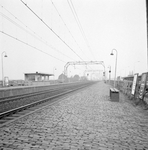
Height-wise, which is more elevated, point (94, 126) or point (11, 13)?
point (11, 13)

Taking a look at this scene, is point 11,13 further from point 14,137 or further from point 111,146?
point 111,146

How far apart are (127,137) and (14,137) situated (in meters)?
3.32

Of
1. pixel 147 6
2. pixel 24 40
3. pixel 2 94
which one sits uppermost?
pixel 24 40

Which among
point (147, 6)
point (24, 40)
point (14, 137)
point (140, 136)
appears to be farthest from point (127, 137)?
point (24, 40)

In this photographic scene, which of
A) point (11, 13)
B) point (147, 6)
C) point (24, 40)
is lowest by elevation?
point (147, 6)

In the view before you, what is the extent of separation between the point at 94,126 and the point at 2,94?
14160mm

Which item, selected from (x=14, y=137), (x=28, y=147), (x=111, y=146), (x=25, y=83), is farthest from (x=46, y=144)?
(x=25, y=83)

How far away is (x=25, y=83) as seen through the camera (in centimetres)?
2995

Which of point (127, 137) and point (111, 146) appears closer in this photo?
point (111, 146)

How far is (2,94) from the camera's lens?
52.5 feet

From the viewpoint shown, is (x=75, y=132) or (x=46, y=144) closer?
(x=46, y=144)

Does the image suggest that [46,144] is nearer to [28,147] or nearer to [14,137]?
[28,147]

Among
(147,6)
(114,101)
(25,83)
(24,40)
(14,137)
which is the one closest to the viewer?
(147,6)

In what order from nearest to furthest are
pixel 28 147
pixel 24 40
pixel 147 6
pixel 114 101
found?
pixel 147 6, pixel 28 147, pixel 114 101, pixel 24 40
